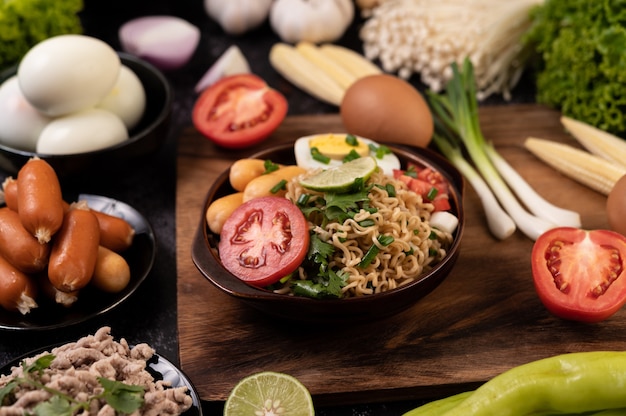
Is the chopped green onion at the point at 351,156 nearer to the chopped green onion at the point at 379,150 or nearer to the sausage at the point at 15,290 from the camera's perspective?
the chopped green onion at the point at 379,150

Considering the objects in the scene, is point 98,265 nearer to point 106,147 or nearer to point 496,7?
point 106,147

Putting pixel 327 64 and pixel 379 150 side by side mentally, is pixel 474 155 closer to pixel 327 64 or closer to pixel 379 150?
pixel 379 150

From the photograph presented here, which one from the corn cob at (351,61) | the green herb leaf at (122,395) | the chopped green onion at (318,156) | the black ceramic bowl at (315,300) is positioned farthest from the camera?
the corn cob at (351,61)

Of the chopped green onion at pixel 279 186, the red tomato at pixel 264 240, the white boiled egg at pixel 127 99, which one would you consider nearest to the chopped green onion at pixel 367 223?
the red tomato at pixel 264 240


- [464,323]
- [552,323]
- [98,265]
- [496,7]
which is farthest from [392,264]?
[496,7]

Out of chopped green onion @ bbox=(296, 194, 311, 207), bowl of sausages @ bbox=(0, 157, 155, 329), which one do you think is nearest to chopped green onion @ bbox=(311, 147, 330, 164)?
chopped green onion @ bbox=(296, 194, 311, 207)
